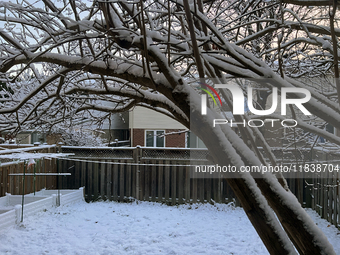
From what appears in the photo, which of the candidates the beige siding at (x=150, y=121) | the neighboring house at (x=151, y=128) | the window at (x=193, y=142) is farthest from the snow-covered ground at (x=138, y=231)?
the beige siding at (x=150, y=121)

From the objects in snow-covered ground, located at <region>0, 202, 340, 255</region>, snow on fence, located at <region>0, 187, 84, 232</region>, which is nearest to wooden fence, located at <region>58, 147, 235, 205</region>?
snow-covered ground, located at <region>0, 202, 340, 255</region>

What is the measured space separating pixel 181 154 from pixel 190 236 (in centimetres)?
233

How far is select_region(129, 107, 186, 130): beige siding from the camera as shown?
548 inches

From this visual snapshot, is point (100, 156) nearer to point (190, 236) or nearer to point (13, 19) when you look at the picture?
point (190, 236)

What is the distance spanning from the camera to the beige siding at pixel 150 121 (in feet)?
45.7

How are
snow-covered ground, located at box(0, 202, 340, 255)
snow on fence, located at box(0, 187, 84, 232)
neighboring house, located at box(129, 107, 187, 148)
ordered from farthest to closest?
1. neighboring house, located at box(129, 107, 187, 148)
2. snow on fence, located at box(0, 187, 84, 232)
3. snow-covered ground, located at box(0, 202, 340, 255)

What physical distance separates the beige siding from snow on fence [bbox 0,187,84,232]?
671cm

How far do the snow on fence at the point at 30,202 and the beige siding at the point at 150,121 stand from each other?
264 inches

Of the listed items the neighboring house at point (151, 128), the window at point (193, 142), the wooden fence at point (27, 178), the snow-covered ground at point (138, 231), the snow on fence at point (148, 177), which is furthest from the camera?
the neighboring house at point (151, 128)

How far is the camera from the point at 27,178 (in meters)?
7.31

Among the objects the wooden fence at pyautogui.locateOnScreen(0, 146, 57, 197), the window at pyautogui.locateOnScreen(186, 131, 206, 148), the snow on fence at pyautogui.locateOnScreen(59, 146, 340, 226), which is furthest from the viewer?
the window at pyautogui.locateOnScreen(186, 131, 206, 148)

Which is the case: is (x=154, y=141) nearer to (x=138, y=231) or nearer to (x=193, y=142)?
(x=193, y=142)

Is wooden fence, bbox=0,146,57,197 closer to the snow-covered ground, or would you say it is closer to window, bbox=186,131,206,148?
the snow-covered ground

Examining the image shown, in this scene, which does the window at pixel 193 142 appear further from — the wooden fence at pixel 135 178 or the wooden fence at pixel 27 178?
the wooden fence at pixel 27 178
